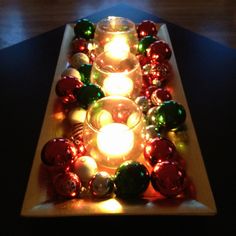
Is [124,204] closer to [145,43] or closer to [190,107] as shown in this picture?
[190,107]

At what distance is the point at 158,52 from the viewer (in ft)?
2.64

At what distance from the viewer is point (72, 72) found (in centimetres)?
76

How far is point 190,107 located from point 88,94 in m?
0.21

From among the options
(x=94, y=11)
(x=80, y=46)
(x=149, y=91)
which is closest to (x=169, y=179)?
(x=149, y=91)

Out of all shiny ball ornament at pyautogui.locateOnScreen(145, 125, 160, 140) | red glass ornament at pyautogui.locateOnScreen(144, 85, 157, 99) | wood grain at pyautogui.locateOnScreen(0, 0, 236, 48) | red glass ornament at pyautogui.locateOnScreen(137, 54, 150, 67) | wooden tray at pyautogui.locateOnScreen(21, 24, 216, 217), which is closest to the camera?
wooden tray at pyautogui.locateOnScreen(21, 24, 216, 217)

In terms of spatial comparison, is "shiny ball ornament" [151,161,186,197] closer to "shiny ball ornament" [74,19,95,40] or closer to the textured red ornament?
the textured red ornament

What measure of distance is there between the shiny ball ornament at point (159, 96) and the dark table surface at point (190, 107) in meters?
0.07

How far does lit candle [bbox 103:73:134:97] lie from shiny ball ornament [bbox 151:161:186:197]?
0.22 metres

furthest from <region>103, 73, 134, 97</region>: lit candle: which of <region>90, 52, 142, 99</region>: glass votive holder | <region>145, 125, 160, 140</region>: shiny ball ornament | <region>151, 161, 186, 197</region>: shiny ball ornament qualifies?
<region>151, 161, 186, 197</region>: shiny ball ornament

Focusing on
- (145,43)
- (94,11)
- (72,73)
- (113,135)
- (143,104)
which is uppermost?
(94,11)

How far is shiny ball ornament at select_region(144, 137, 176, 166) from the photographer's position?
0.56 m

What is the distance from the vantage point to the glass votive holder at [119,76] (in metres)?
0.69

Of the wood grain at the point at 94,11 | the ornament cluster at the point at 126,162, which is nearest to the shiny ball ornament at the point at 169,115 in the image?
the ornament cluster at the point at 126,162
